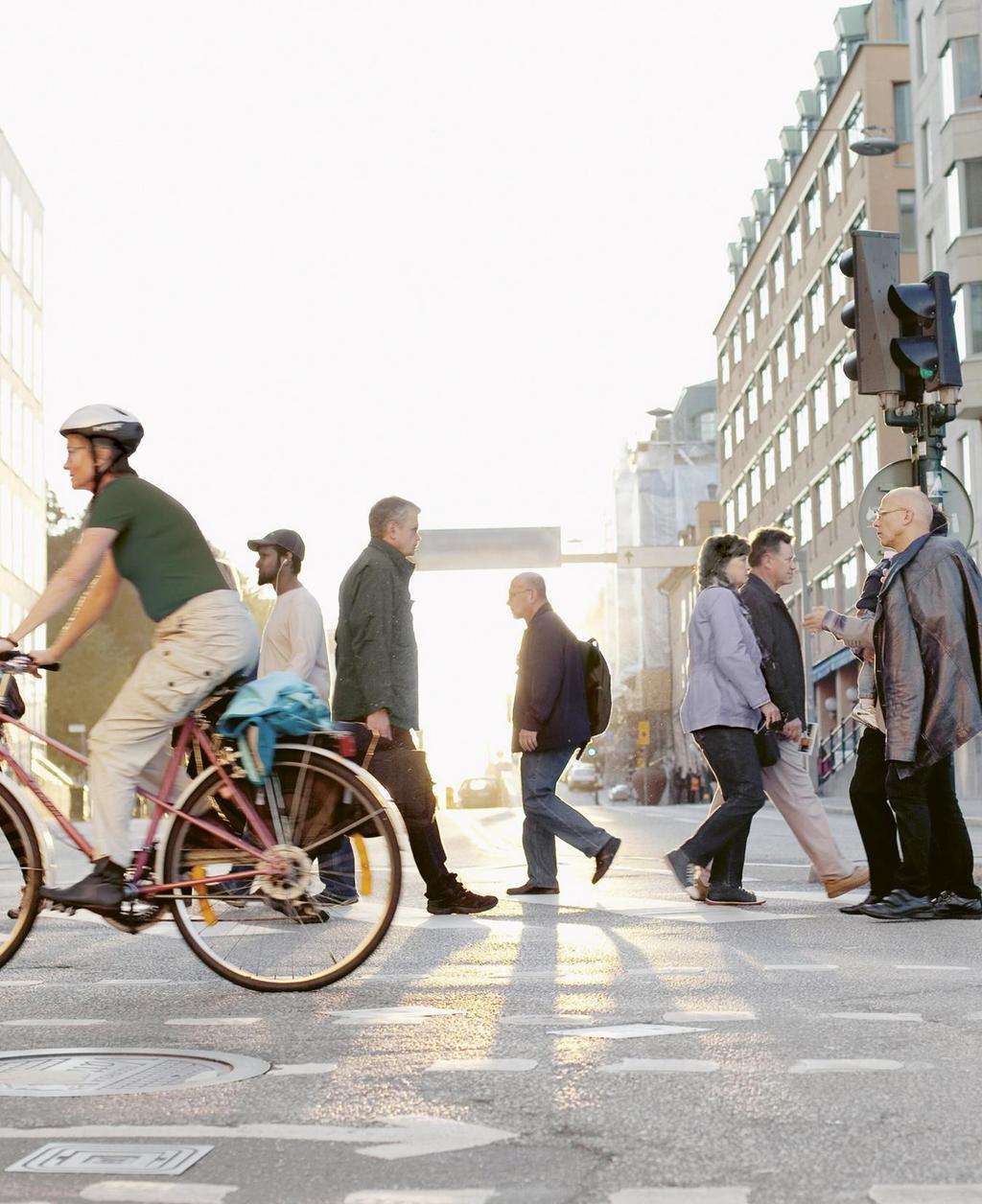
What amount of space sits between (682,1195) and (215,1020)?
259 centimetres

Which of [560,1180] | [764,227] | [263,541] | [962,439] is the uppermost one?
[764,227]

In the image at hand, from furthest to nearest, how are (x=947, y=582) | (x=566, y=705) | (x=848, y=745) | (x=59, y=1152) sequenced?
(x=848, y=745)
(x=566, y=705)
(x=947, y=582)
(x=59, y=1152)

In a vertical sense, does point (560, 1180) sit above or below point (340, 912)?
below

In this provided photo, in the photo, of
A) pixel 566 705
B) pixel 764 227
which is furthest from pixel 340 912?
pixel 764 227

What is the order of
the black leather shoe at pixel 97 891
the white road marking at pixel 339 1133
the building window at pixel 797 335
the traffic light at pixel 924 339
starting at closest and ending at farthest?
1. the white road marking at pixel 339 1133
2. the black leather shoe at pixel 97 891
3. the traffic light at pixel 924 339
4. the building window at pixel 797 335

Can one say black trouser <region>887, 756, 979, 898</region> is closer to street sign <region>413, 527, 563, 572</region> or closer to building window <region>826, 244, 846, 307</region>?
street sign <region>413, 527, 563, 572</region>

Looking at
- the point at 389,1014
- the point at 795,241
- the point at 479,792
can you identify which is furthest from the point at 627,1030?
the point at 479,792

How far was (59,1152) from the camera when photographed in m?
3.93

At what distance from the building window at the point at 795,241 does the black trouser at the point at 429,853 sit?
57575 millimetres

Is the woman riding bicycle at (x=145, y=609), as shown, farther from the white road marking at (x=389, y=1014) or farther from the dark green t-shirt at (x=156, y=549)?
the white road marking at (x=389, y=1014)

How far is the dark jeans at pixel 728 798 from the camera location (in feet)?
32.1

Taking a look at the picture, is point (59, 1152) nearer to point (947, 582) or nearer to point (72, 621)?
point (72, 621)

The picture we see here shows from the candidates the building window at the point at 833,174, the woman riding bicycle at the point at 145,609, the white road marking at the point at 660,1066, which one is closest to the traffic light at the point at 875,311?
the woman riding bicycle at the point at 145,609

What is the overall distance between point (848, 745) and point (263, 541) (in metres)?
42.9
